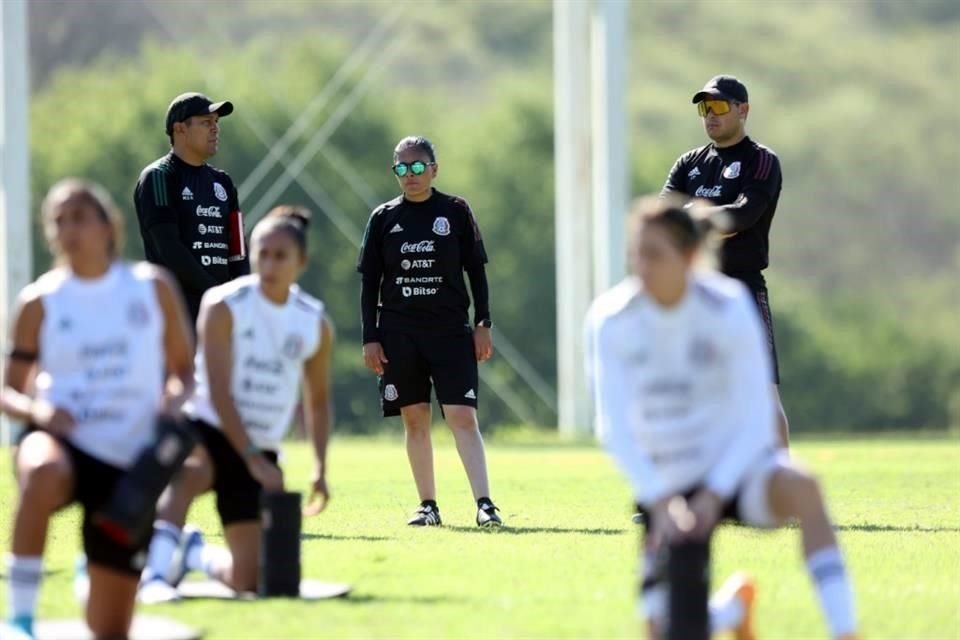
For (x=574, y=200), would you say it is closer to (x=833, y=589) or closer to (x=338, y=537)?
(x=338, y=537)

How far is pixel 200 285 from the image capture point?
459 inches

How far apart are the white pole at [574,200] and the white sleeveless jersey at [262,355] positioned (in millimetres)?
20100

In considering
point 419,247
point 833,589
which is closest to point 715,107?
point 419,247

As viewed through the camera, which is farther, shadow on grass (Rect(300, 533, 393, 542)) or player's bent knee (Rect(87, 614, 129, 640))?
shadow on grass (Rect(300, 533, 393, 542))

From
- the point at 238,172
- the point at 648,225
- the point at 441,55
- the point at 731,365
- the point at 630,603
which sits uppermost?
the point at 441,55

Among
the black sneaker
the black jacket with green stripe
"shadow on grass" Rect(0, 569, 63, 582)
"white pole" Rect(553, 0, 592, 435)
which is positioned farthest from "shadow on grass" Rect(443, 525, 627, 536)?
"white pole" Rect(553, 0, 592, 435)

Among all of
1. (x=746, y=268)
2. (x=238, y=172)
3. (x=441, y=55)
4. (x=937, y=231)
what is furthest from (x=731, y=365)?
(x=441, y=55)

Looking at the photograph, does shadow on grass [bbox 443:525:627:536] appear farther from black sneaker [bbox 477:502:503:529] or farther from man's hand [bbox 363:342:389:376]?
man's hand [bbox 363:342:389:376]

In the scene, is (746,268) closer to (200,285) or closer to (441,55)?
(200,285)

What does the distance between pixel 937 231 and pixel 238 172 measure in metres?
70.1

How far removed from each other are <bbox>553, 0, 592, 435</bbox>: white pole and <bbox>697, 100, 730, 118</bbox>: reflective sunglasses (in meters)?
16.7

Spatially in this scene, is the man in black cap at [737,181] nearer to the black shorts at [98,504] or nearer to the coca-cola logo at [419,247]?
the coca-cola logo at [419,247]

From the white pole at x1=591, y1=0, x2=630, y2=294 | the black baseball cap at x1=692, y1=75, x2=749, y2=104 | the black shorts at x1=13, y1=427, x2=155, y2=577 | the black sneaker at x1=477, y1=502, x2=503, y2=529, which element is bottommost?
the black sneaker at x1=477, y1=502, x2=503, y2=529

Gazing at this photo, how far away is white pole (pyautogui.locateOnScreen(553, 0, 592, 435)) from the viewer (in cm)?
2897
